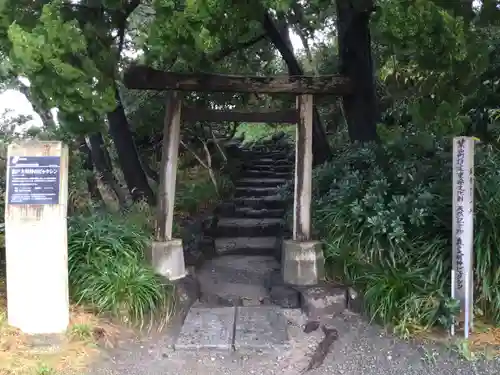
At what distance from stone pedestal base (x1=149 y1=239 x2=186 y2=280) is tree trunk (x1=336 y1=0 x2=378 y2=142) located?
3336 mm

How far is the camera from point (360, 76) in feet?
24.3

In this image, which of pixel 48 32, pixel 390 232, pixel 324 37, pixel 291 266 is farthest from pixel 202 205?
pixel 324 37

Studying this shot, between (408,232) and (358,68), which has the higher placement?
(358,68)

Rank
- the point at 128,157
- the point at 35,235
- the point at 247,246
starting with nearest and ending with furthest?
the point at 35,235, the point at 247,246, the point at 128,157

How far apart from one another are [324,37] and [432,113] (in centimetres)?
937

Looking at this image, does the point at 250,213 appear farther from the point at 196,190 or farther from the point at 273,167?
the point at 273,167

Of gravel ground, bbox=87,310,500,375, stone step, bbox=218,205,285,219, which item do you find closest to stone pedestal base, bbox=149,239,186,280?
gravel ground, bbox=87,310,500,375

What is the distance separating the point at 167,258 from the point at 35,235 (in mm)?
1735

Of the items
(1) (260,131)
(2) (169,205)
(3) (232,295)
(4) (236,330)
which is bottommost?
(4) (236,330)

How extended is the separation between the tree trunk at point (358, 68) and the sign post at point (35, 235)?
14.4ft

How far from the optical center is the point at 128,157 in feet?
27.1

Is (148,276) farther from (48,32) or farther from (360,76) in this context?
(360,76)

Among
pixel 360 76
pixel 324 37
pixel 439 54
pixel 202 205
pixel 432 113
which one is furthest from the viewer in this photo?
pixel 324 37

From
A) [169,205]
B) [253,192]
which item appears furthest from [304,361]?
[253,192]
